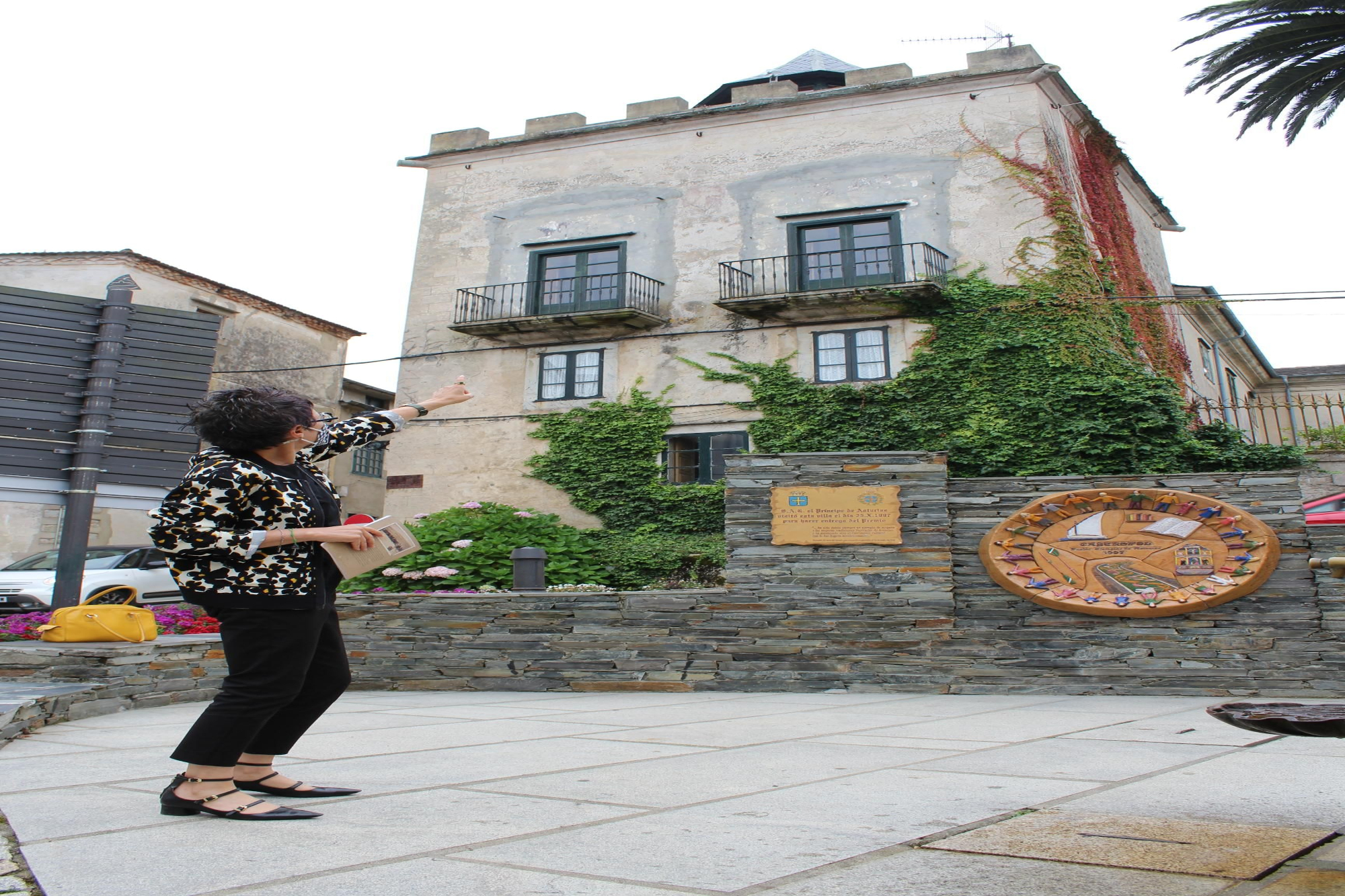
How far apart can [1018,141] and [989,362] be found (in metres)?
4.40

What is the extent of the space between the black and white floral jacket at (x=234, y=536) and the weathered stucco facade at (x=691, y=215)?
1492 centimetres

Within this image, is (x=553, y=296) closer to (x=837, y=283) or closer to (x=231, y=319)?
(x=837, y=283)

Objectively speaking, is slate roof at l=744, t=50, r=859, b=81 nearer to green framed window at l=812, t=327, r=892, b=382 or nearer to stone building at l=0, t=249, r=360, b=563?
green framed window at l=812, t=327, r=892, b=382

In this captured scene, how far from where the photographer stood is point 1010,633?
8594mm

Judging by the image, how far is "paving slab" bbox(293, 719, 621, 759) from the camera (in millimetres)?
4887

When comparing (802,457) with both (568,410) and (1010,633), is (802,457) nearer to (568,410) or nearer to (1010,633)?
(1010,633)

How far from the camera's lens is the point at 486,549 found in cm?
1572

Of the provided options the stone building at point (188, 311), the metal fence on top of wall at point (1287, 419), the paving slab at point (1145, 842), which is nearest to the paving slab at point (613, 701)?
the paving slab at point (1145, 842)

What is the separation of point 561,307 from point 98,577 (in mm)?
9811

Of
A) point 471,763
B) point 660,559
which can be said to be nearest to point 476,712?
point 471,763

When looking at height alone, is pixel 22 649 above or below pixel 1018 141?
below

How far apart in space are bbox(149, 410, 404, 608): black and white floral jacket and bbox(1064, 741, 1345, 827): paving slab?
9.15 feet

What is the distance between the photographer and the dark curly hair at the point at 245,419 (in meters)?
3.46

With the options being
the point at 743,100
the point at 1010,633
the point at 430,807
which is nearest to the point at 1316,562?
the point at 430,807
